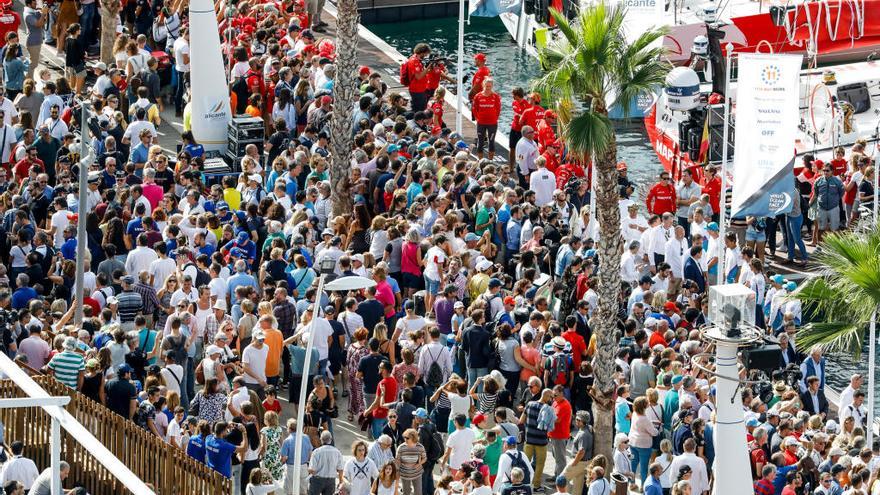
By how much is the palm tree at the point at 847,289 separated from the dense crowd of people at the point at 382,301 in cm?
79

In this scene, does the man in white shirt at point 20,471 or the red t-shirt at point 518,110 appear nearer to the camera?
the man in white shirt at point 20,471

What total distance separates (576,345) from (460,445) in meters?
2.91

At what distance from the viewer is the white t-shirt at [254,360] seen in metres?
20.2

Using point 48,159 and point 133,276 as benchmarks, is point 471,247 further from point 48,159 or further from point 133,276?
point 48,159

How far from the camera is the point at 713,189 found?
28094 millimetres

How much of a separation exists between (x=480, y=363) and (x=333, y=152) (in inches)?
231

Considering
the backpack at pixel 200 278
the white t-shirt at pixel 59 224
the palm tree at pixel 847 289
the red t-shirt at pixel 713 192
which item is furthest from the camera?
the red t-shirt at pixel 713 192

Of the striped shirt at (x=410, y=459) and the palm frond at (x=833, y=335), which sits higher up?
the palm frond at (x=833, y=335)

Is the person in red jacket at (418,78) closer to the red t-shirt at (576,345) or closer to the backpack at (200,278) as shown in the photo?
the backpack at (200,278)

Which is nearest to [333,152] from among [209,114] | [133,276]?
[209,114]

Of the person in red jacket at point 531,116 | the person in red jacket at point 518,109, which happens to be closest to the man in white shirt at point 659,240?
the person in red jacket at point 531,116

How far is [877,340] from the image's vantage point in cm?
2819

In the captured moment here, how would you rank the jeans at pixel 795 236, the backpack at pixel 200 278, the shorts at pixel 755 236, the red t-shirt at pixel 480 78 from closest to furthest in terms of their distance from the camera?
the backpack at pixel 200 278 → the shorts at pixel 755 236 → the jeans at pixel 795 236 → the red t-shirt at pixel 480 78

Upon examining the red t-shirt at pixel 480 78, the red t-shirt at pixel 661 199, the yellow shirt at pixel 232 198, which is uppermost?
the red t-shirt at pixel 480 78
